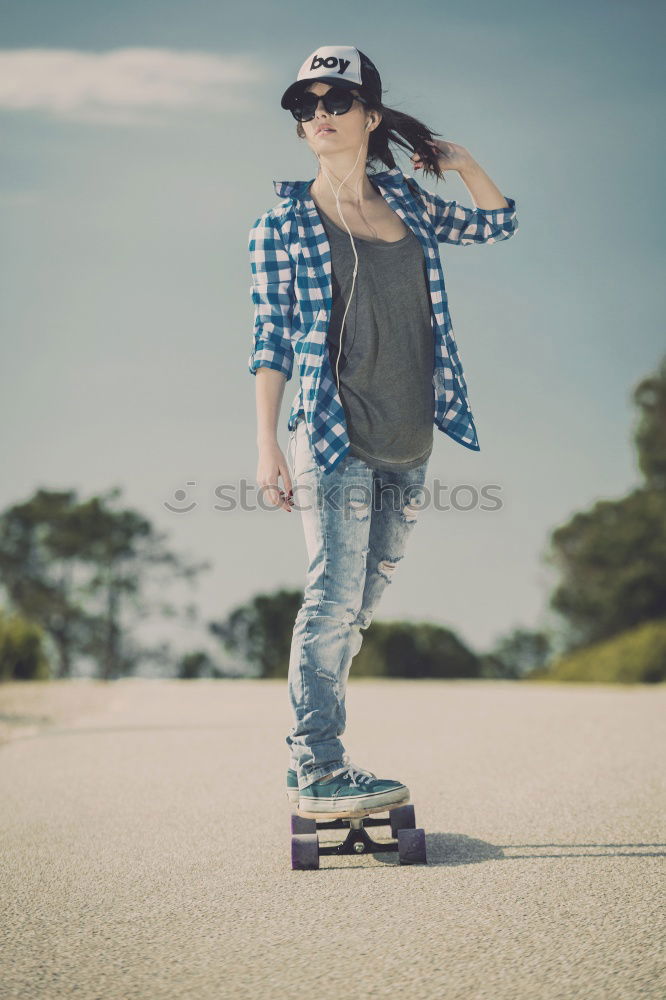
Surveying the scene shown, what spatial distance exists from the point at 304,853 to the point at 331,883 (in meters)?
0.17

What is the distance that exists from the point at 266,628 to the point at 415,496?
77.0 ft

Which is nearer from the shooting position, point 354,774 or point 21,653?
point 354,774

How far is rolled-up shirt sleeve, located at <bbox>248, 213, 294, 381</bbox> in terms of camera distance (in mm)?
2900

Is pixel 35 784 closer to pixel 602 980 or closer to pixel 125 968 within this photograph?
pixel 125 968

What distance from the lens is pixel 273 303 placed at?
2910 mm

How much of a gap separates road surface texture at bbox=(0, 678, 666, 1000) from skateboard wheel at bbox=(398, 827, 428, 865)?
0.05m

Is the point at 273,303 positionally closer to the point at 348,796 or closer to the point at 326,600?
the point at 326,600

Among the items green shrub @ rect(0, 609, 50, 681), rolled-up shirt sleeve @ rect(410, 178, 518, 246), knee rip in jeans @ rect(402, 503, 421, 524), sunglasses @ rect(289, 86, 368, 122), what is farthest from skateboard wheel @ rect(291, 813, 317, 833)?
green shrub @ rect(0, 609, 50, 681)

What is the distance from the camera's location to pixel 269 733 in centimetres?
591

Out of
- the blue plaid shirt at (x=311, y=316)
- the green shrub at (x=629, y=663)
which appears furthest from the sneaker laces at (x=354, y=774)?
the green shrub at (x=629, y=663)

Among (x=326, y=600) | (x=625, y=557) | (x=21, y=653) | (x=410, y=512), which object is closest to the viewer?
(x=326, y=600)

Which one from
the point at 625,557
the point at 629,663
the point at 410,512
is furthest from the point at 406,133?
the point at 625,557

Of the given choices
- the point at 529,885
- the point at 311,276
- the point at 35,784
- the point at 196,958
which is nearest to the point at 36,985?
the point at 196,958

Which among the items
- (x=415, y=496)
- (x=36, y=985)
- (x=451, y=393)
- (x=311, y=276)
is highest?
(x=311, y=276)
